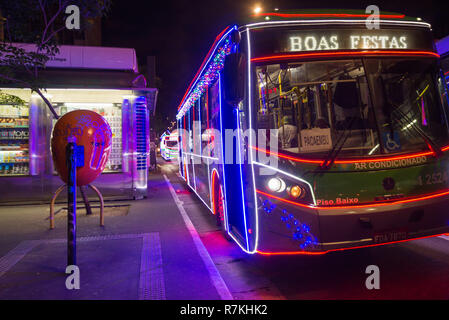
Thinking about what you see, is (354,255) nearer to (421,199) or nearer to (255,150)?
(421,199)

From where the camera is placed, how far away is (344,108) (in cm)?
429

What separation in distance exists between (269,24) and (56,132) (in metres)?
5.25

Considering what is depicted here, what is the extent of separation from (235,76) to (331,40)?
135cm

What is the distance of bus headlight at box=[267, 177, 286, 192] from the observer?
409 centimetres

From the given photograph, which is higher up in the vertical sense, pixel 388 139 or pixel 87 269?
pixel 388 139

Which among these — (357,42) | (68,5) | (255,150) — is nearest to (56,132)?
(68,5)

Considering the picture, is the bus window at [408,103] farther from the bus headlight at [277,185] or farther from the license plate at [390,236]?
the bus headlight at [277,185]

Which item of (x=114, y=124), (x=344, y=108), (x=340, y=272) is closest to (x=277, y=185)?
(x=344, y=108)

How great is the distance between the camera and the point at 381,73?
4.38m

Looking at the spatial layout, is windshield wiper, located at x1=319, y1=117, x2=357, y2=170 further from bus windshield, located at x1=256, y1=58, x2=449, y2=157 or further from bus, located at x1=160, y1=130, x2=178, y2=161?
bus, located at x1=160, y1=130, x2=178, y2=161

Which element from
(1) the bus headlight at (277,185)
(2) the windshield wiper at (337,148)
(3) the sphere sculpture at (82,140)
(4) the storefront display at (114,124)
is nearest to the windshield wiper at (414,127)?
(2) the windshield wiper at (337,148)

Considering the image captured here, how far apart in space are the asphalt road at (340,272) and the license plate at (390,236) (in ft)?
2.08

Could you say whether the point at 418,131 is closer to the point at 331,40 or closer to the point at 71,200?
the point at 331,40

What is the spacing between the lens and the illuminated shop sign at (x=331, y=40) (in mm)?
4316
